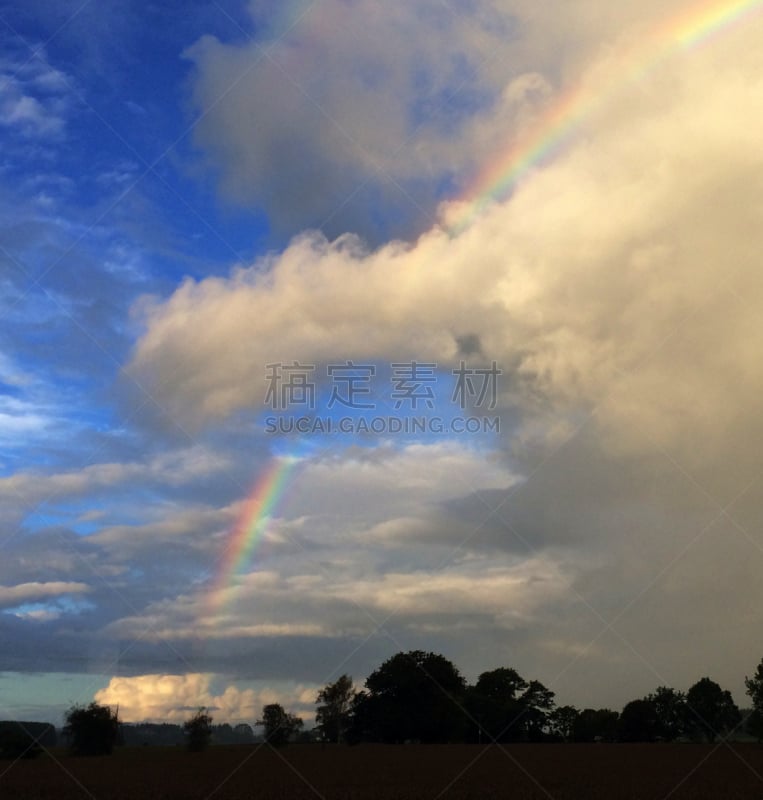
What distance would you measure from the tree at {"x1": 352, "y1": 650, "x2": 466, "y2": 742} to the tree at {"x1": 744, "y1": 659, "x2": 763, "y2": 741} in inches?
1980

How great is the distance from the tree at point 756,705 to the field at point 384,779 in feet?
218

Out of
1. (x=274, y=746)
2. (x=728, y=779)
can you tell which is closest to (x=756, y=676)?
(x=274, y=746)

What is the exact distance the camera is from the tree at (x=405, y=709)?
317ft

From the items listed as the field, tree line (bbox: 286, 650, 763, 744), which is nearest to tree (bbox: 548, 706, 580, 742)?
tree line (bbox: 286, 650, 763, 744)

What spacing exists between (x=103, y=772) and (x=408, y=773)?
687 inches

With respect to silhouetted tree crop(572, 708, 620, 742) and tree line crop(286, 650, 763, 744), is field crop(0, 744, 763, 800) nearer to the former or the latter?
tree line crop(286, 650, 763, 744)

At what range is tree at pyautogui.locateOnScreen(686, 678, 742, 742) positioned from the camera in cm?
13812

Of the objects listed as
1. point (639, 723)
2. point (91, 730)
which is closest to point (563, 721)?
point (639, 723)

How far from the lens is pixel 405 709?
3863 inches

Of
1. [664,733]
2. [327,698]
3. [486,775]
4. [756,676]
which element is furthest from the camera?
[756,676]

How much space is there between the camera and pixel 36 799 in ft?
111

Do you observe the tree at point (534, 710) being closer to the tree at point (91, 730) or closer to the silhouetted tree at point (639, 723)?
the silhouetted tree at point (639, 723)

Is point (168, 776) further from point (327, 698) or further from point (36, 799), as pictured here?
point (327, 698)

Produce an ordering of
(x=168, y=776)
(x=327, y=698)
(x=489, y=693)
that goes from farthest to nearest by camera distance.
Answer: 1. (x=489, y=693)
2. (x=327, y=698)
3. (x=168, y=776)
